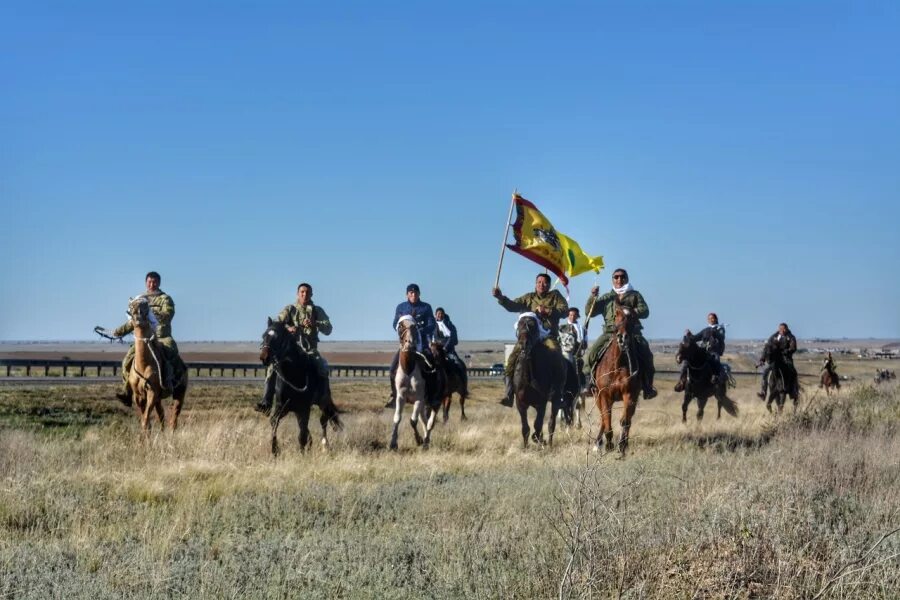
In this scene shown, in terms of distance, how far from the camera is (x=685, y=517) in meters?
7.96

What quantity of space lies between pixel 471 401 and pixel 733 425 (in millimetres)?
15291

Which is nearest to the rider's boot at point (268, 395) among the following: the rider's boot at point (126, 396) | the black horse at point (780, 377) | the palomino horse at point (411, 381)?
the palomino horse at point (411, 381)

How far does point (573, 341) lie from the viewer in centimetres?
2062

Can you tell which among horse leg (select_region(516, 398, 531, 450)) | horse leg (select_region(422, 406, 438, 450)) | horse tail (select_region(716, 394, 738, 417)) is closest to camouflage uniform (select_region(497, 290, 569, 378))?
horse leg (select_region(516, 398, 531, 450))

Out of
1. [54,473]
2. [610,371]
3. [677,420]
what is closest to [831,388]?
[677,420]

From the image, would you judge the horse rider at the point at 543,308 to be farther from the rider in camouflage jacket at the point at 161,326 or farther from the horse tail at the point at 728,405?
the horse tail at the point at 728,405

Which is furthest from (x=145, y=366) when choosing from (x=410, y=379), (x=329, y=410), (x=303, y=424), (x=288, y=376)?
(x=410, y=379)

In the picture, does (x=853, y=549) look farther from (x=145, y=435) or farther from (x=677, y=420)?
(x=677, y=420)

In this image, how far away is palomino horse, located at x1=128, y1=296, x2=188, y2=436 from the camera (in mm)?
15141

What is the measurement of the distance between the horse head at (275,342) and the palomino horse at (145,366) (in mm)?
1769

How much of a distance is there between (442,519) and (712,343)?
16247 millimetres

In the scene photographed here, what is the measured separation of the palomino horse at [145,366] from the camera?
15141 mm

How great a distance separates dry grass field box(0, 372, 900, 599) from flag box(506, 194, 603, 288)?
10.1 feet

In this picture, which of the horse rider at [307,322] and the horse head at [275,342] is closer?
the horse head at [275,342]
